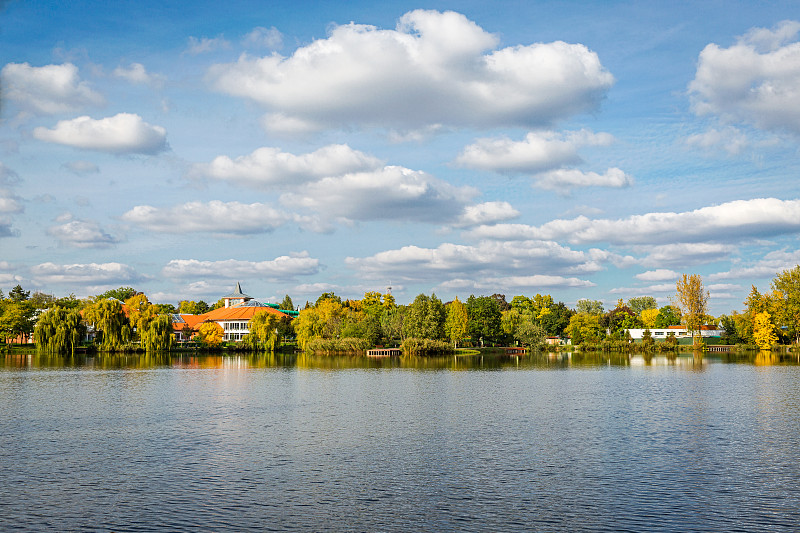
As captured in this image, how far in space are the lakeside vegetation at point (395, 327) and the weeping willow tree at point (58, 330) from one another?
5.8 inches

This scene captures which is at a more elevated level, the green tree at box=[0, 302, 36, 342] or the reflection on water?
the green tree at box=[0, 302, 36, 342]

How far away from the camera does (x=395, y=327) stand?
11631 centimetres

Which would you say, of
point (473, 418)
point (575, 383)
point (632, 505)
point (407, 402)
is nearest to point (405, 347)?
point (575, 383)

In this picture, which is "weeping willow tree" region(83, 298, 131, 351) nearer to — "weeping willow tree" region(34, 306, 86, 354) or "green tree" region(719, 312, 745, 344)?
"weeping willow tree" region(34, 306, 86, 354)

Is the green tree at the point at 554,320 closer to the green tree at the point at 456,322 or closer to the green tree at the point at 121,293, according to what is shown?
the green tree at the point at 456,322

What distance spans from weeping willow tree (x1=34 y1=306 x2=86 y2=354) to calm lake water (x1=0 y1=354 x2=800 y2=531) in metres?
55.7

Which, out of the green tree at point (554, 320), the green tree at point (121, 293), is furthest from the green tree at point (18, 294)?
the green tree at point (554, 320)

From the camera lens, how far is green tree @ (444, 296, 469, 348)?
121 m

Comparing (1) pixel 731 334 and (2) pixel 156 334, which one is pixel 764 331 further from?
(2) pixel 156 334

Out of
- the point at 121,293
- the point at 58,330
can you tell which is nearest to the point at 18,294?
the point at 121,293

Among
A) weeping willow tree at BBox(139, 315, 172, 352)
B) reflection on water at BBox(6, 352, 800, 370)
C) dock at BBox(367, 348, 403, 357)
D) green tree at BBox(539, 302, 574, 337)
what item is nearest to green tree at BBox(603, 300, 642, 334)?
green tree at BBox(539, 302, 574, 337)

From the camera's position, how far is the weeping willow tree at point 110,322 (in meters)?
95.6

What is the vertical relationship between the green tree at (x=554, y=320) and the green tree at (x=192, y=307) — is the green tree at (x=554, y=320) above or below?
below

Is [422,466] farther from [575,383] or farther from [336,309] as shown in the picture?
[336,309]
